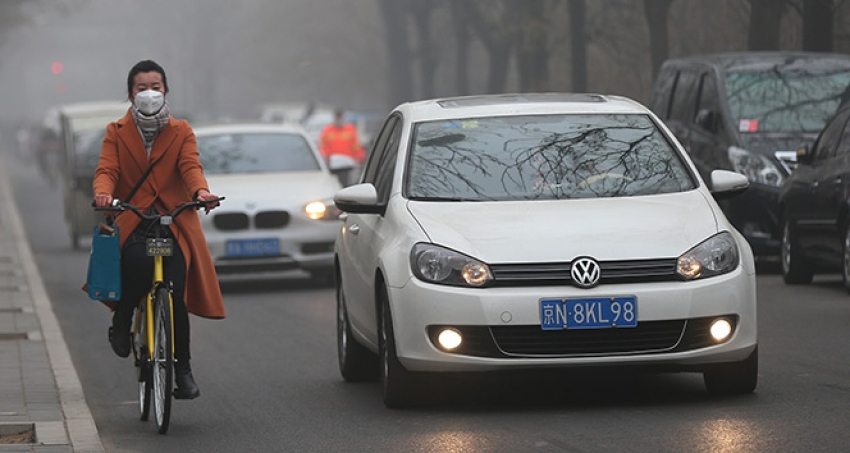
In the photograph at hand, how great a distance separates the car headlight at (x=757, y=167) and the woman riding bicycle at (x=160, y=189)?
930cm

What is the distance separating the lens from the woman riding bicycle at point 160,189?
29.7 feet

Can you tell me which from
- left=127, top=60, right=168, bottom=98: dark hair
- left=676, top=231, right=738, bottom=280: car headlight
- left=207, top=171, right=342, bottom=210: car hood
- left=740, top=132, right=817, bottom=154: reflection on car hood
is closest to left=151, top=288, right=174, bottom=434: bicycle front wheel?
left=127, top=60, right=168, bottom=98: dark hair

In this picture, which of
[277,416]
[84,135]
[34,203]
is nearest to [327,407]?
[277,416]

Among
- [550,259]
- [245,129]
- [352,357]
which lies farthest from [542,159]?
[245,129]

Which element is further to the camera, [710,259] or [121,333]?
[121,333]

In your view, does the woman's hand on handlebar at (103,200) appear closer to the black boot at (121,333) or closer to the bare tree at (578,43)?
the black boot at (121,333)

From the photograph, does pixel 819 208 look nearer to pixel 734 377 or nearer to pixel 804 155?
pixel 804 155

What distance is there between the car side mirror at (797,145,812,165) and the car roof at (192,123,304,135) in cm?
597

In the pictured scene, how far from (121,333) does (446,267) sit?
66.0 inches

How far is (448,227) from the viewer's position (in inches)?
356

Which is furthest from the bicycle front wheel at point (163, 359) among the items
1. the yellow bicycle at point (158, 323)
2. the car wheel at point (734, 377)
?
the car wheel at point (734, 377)

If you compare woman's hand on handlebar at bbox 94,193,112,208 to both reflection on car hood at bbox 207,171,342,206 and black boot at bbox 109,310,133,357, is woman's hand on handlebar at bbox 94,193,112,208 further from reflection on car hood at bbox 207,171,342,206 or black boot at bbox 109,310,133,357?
reflection on car hood at bbox 207,171,342,206

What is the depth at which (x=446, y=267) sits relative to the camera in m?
8.81

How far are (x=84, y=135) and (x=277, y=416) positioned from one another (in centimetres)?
1956
